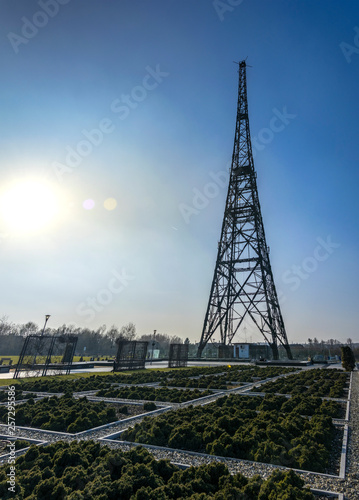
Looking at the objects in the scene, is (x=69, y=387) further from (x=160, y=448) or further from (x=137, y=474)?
(x=137, y=474)

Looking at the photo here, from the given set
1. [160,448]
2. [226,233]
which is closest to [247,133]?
[226,233]

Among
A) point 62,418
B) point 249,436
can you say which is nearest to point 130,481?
point 249,436

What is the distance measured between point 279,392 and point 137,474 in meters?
9.18

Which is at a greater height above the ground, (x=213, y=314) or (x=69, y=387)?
(x=213, y=314)

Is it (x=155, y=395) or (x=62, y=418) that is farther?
(x=155, y=395)

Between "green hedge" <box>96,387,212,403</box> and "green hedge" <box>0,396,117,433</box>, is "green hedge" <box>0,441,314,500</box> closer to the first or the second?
"green hedge" <box>0,396,117,433</box>

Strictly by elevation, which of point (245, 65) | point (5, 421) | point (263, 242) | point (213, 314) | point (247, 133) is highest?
point (245, 65)

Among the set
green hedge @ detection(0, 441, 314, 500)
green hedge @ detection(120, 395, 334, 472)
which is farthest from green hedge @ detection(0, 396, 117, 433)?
green hedge @ detection(0, 441, 314, 500)

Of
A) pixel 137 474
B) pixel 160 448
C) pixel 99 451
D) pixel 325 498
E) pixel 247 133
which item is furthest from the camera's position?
pixel 247 133

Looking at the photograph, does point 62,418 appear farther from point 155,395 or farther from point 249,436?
point 249,436

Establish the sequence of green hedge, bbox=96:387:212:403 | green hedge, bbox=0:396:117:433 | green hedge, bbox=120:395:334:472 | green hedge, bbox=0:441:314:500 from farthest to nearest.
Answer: green hedge, bbox=96:387:212:403, green hedge, bbox=0:396:117:433, green hedge, bbox=120:395:334:472, green hedge, bbox=0:441:314:500

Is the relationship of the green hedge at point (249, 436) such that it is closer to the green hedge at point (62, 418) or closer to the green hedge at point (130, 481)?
the green hedge at point (130, 481)

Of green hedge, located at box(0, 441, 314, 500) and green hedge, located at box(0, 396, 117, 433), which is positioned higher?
green hedge, located at box(0, 441, 314, 500)

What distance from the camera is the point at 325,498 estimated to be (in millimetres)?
3199
